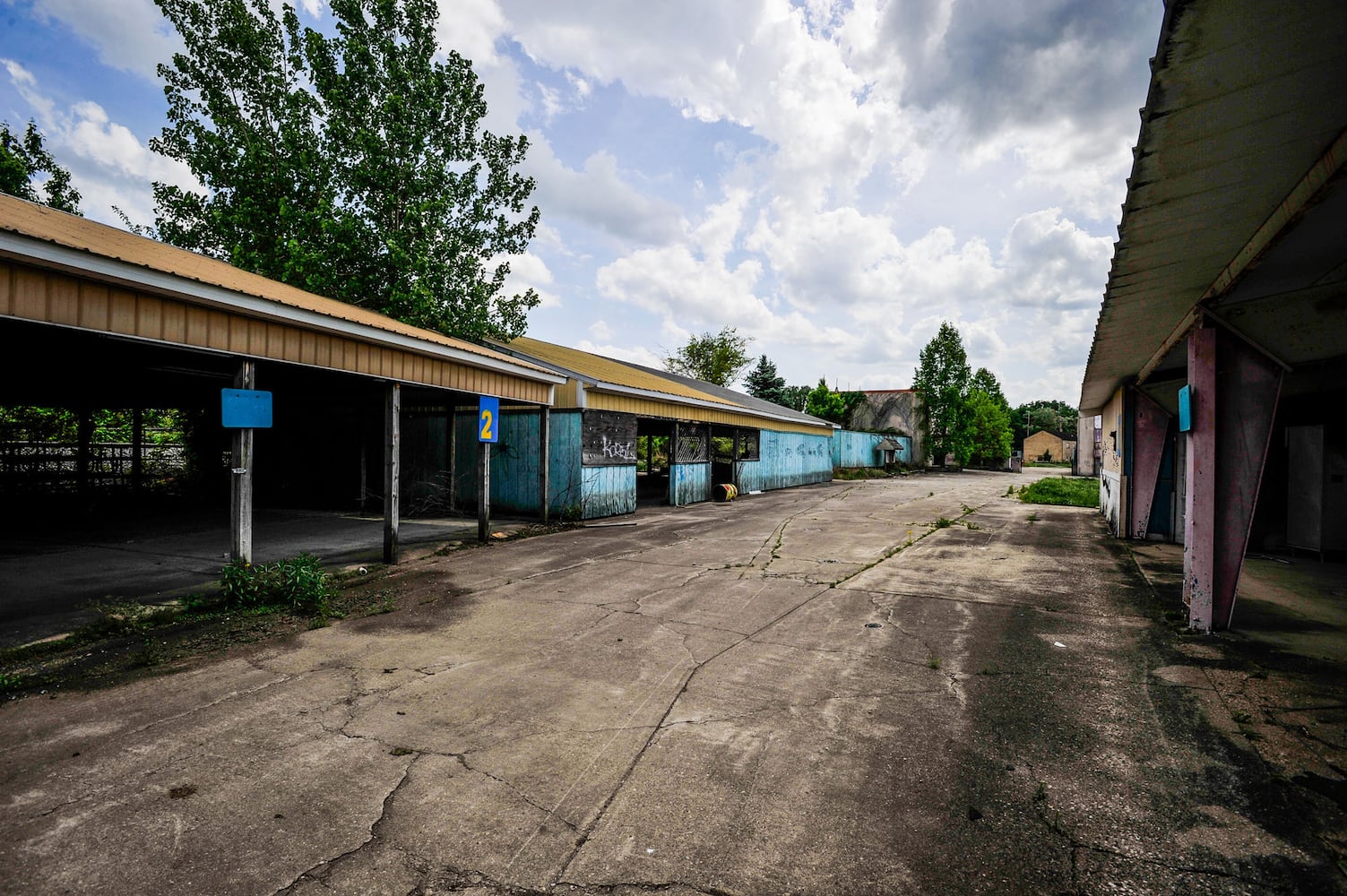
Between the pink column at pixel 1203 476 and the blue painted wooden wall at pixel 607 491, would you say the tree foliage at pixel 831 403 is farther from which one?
the pink column at pixel 1203 476

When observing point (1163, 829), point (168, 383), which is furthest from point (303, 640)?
point (168, 383)

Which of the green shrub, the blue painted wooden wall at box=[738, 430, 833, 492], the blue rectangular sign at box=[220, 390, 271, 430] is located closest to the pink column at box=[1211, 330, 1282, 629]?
the green shrub

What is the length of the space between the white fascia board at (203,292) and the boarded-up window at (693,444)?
338 inches

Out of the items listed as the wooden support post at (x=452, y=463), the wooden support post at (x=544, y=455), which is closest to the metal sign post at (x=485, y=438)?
the wooden support post at (x=544, y=455)

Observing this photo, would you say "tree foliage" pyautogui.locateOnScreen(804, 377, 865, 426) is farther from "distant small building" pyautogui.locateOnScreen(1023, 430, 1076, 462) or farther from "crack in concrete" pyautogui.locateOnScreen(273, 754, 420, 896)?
"distant small building" pyautogui.locateOnScreen(1023, 430, 1076, 462)

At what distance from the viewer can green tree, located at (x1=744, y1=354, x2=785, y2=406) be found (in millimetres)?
47656

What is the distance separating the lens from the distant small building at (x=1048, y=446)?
77.7m

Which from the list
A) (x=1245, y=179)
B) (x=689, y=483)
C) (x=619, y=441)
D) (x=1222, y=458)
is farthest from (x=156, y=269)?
(x=689, y=483)

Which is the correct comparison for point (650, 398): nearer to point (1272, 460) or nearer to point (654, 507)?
point (654, 507)

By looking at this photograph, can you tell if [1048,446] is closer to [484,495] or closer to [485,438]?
[484,495]

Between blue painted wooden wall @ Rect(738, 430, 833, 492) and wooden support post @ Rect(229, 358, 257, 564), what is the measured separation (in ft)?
52.4

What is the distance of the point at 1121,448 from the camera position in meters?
10.8

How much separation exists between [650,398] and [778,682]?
453 inches

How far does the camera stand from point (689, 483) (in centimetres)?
1739
